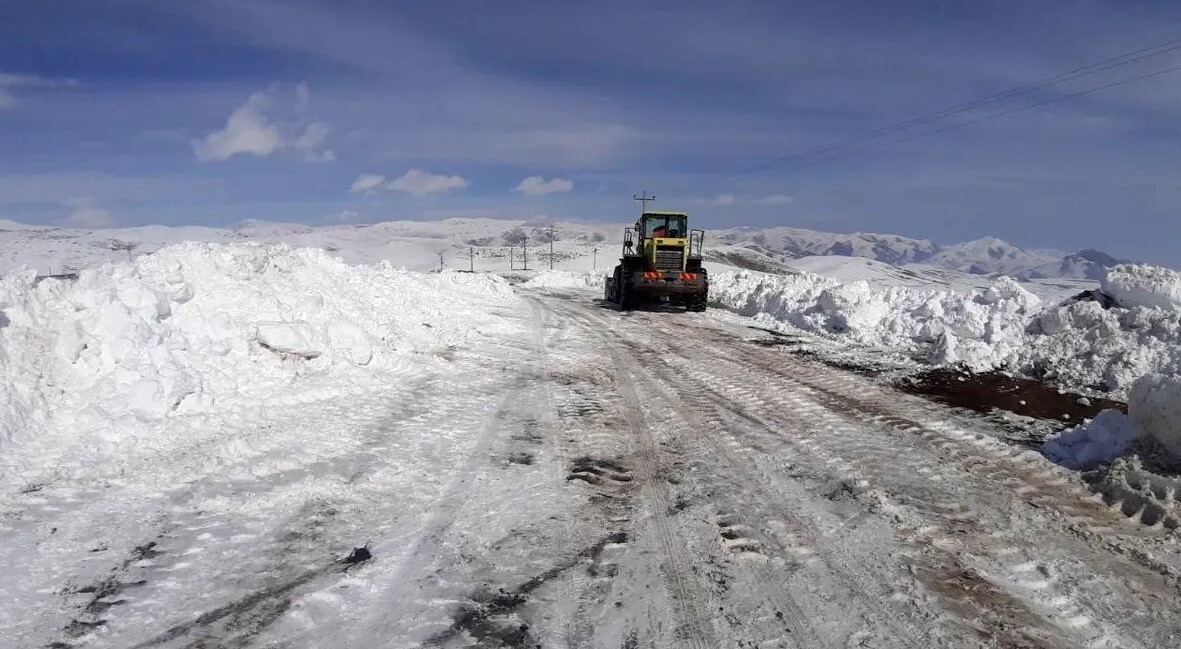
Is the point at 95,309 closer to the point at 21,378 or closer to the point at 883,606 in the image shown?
the point at 21,378

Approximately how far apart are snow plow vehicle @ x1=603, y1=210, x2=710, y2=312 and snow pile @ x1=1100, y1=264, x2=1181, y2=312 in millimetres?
10502

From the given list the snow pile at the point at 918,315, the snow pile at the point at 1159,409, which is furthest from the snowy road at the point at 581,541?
the snow pile at the point at 918,315

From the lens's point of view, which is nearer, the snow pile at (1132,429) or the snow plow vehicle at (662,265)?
the snow pile at (1132,429)

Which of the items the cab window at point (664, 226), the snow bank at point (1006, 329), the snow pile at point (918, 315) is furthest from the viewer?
the cab window at point (664, 226)

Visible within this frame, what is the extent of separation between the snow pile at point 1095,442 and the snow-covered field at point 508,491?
3 cm

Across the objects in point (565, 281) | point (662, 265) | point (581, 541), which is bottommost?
point (565, 281)

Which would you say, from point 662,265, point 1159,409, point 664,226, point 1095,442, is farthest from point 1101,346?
point 664,226

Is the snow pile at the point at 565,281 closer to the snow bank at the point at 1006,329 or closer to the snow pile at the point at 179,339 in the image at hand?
the snow bank at the point at 1006,329

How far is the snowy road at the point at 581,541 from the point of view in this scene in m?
3.34

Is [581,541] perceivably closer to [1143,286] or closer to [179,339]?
[179,339]

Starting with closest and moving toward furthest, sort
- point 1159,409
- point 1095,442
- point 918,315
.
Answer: point 1159,409 < point 1095,442 < point 918,315

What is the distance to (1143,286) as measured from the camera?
10.8 metres

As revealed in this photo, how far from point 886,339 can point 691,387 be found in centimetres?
686

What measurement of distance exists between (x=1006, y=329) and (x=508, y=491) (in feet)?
36.5
